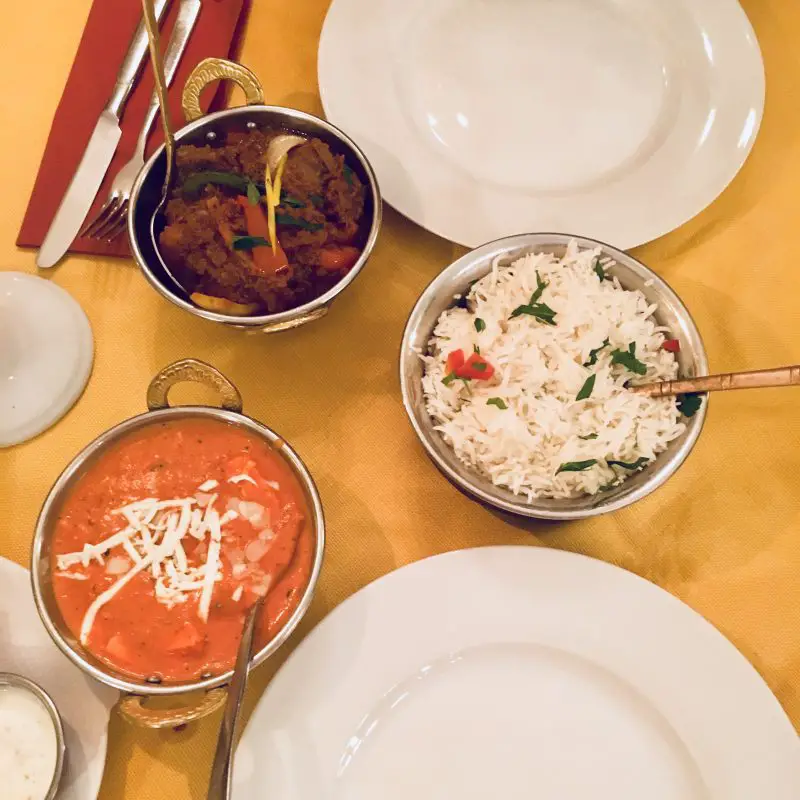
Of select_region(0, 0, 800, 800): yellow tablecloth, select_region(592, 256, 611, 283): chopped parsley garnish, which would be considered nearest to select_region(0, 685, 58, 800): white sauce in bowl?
select_region(0, 0, 800, 800): yellow tablecloth

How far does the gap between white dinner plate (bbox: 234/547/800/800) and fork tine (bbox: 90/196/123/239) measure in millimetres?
1099

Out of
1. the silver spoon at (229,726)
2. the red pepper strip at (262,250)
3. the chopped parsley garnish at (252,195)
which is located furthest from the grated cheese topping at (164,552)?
the chopped parsley garnish at (252,195)

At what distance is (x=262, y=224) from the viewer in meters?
1.58

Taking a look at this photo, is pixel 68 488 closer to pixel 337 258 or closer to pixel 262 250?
pixel 262 250

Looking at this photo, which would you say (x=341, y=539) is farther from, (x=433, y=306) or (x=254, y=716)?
(x=433, y=306)

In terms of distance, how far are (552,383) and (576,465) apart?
7.8 inches

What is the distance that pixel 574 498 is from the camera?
1.50m

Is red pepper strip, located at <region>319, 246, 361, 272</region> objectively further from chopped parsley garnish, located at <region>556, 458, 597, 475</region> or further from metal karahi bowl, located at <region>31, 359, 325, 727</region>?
chopped parsley garnish, located at <region>556, 458, 597, 475</region>

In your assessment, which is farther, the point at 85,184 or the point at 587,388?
the point at 85,184

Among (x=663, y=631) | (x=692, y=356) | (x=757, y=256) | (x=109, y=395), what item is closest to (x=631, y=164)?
(x=757, y=256)

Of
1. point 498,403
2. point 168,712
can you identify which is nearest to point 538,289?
point 498,403

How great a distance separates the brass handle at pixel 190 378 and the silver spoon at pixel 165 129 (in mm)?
207

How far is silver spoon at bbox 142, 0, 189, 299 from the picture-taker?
4.89 feet

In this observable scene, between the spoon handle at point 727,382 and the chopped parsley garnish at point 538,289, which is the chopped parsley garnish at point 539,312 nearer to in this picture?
the chopped parsley garnish at point 538,289
